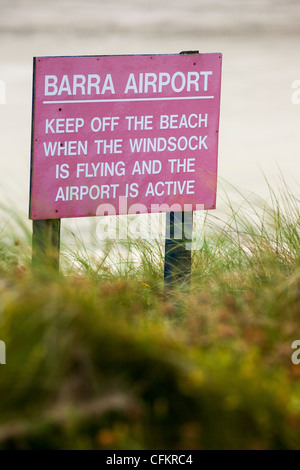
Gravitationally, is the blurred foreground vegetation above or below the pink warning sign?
below

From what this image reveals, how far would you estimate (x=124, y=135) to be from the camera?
510 cm

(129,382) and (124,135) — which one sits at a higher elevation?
(124,135)

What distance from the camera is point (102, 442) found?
229 centimetres

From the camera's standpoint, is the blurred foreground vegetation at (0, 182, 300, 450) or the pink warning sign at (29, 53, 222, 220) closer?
the blurred foreground vegetation at (0, 182, 300, 450)

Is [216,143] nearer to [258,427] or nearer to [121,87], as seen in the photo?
[121,87]

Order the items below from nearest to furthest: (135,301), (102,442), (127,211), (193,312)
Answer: (102,442), (193,312), (135,301), (127,211)

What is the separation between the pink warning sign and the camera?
5086 mm

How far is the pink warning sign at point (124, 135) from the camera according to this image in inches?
200

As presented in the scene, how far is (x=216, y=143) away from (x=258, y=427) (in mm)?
3125

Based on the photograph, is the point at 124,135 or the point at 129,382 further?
the point at 124,135

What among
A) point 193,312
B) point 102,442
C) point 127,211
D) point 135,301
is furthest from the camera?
point 127,211

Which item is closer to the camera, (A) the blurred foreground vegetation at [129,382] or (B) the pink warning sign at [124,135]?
(A) the blurred foreground vegetation at [129,382]

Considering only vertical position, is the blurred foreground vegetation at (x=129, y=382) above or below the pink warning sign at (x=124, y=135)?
below
